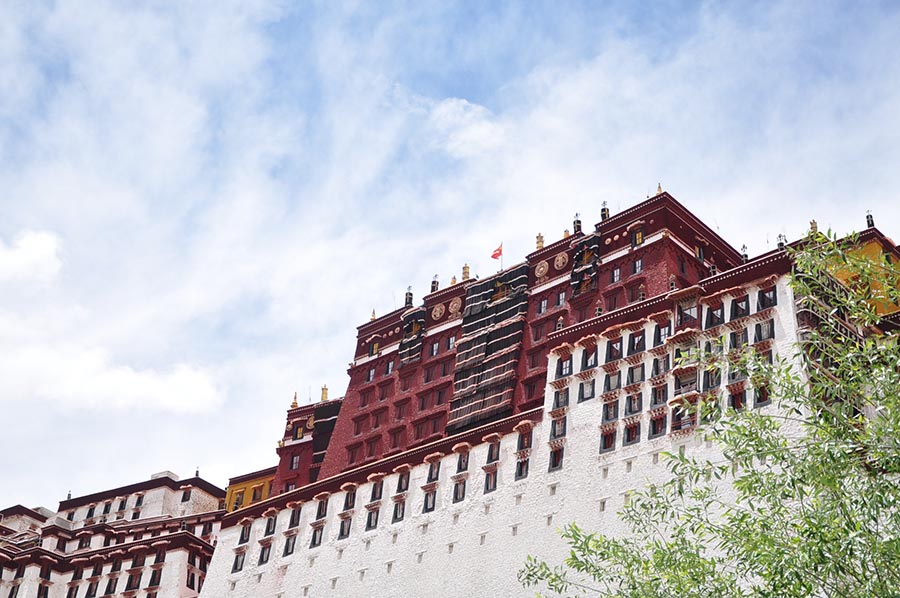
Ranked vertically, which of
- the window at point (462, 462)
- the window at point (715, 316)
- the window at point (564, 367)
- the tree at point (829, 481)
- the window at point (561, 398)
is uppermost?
the window at point (715, 316)

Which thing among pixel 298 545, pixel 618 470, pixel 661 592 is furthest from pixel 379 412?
pixel 661 592

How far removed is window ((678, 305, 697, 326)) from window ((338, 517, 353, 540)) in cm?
2543

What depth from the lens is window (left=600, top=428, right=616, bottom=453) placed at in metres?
62.8

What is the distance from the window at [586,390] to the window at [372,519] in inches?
633

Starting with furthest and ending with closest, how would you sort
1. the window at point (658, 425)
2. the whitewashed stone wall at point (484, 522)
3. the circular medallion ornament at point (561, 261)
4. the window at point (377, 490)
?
1. the circular medallion ornament at point (561, 261)
2. the window at point (377, 490)
3. the window at point (658, 425)
4. the whitewashed stone wall at point (484, 522)

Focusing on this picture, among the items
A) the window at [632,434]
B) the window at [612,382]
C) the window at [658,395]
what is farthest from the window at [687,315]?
the window at [632,434]

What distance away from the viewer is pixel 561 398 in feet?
221

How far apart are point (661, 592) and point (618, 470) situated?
32.4 meters

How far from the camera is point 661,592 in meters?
29.3

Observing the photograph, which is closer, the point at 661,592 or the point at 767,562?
the point at 767,562

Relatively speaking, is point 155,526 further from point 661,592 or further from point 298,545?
point 661,592

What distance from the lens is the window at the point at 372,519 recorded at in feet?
238

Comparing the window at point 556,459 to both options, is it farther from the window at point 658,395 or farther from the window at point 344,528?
the window at point 344,528

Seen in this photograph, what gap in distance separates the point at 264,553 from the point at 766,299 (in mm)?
38082
